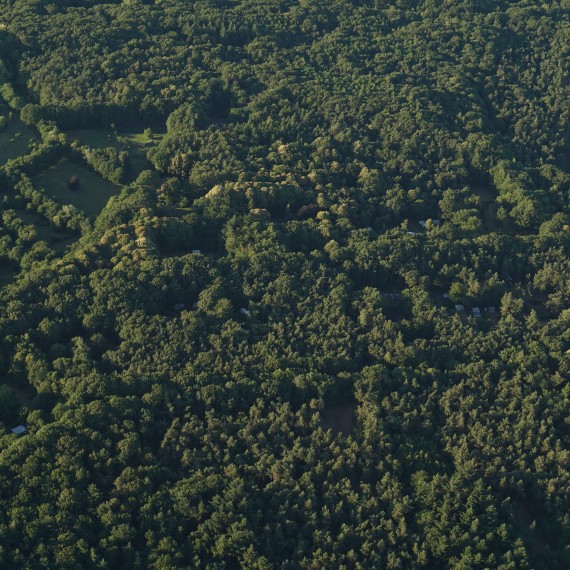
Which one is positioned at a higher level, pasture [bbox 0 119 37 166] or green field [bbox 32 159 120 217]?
pasture [bbox 0 119 37 166]

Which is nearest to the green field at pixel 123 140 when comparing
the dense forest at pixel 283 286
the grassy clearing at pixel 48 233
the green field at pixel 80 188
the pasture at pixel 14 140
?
the dense forest at pixel 283 286

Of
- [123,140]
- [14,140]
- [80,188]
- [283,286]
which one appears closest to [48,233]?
[80,188]

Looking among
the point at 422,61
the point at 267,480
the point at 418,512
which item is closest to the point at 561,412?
the point at 418,512

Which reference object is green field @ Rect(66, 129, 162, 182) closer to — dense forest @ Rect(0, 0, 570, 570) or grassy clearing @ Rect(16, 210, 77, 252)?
dense forest @ Rect(0, 0, 570, 570)

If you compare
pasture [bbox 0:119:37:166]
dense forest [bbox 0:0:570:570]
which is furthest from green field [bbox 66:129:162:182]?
pasture [bbox 0:119:37:166]

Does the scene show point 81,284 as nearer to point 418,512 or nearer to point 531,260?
point 418,512
